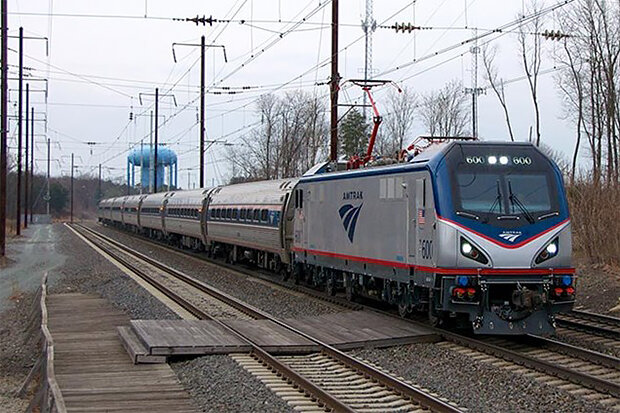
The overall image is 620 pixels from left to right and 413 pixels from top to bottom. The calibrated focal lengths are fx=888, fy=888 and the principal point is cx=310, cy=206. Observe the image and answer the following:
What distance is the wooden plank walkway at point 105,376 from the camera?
9.75 metres

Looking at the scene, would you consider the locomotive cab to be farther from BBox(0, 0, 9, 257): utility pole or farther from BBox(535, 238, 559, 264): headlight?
BBox(0, 0, 9, 257): utility pole

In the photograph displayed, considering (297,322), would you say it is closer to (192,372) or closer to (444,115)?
(192,372)

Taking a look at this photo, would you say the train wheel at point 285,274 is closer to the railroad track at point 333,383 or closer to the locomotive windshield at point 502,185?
the railroad track at point 333,383

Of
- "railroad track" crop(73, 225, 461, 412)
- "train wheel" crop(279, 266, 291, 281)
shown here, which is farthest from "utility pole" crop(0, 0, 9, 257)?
"railroad track" crop(73, 225, 461, 412)

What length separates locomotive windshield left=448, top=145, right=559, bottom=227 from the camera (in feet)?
43.6

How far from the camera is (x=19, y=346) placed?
1700 centimetres

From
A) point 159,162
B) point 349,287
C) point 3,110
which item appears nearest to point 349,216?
point 349,287

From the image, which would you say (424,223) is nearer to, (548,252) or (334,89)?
(548,252)

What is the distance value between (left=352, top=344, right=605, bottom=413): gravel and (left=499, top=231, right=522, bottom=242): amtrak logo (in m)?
1.88

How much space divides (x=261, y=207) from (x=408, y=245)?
1350 centimetres

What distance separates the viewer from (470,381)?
35.5ft

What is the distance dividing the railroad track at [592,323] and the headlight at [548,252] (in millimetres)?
1839

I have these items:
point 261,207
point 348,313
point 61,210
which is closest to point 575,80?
point 261,207

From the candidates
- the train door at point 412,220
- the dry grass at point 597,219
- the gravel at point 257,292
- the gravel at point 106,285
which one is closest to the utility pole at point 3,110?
the gravel at point 106,285
